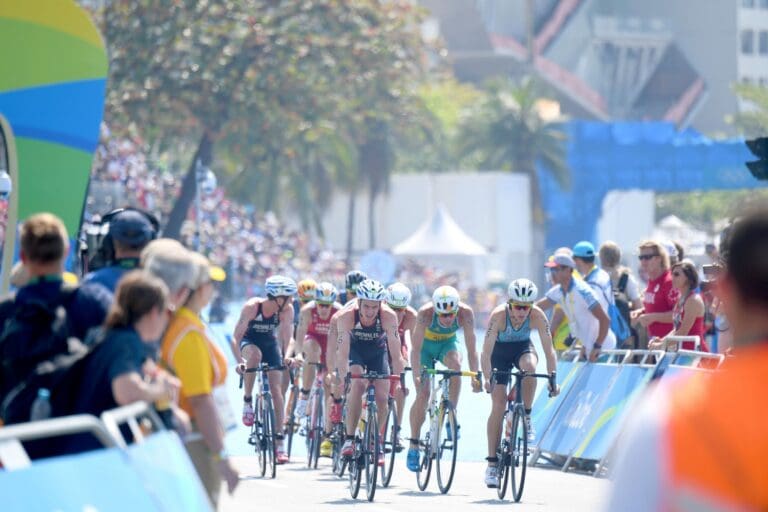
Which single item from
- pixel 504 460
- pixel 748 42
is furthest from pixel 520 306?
pixel 748 42

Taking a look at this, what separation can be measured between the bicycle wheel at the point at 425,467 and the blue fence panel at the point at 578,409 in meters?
1.62

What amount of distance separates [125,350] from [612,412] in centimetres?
989

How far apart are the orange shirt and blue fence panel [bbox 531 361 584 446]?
9.81m

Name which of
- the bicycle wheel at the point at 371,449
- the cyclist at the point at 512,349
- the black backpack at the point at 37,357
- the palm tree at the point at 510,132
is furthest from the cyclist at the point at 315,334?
the palm tree at the point at 510,132

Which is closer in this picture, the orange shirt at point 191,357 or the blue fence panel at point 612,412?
the orange shirt at point 191,357

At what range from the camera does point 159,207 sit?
51125mm

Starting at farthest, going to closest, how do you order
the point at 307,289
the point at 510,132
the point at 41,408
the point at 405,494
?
the point at 510,132 < the point at 307,289 < the point at 405,494 < the point at 41,408

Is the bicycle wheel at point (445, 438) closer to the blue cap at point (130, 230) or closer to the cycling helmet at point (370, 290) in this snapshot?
the cycling helmet at point (370, 290)

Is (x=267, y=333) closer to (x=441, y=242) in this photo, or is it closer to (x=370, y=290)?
(x=370, y=290)

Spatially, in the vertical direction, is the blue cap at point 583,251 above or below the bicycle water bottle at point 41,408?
above

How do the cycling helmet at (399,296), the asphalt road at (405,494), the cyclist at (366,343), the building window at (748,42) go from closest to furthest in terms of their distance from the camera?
the asphalt road at (405,494) → the cyclist at (366,343) → the cycling helmet at (399,296) → the building window at (748,42)

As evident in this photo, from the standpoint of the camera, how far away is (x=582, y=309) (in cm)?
1650

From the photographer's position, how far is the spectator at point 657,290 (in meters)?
16.6

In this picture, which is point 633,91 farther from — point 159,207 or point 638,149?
point 159,207
